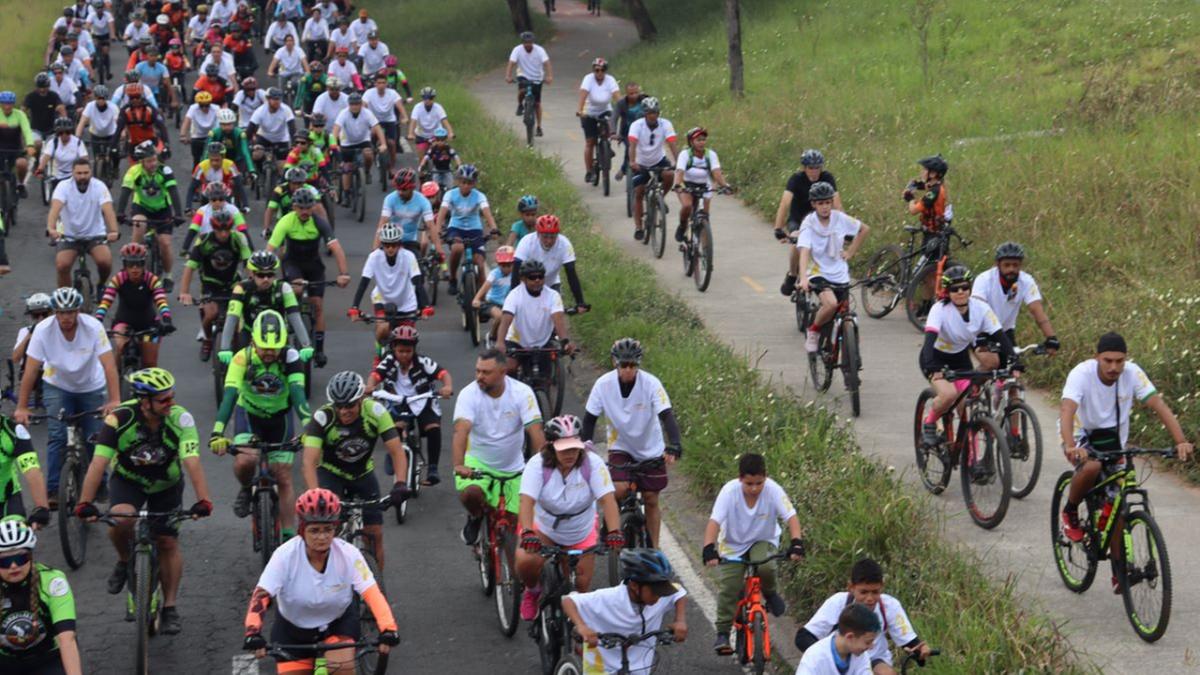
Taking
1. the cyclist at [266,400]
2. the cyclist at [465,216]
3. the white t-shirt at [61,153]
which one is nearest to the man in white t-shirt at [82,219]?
the cyclist at [465,216]

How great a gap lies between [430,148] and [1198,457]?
12.2 meters

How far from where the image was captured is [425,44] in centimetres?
4347

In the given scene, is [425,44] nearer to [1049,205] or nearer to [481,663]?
[1049,205]

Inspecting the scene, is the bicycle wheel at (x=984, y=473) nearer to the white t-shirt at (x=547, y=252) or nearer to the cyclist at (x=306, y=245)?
the white t-shirt at (x=547, y=252)

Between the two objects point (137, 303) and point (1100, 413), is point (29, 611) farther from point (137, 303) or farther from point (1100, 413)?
point (137, 303)

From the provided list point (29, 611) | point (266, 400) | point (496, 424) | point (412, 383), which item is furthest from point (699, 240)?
point (29, 611)

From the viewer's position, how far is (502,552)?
11867 millimetres

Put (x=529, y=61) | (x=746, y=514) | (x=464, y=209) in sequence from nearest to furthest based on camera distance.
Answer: (x=746, y=514), (x=464, y=209), (x=529, y=61)

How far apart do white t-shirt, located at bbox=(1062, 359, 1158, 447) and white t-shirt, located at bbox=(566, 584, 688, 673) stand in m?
3.86

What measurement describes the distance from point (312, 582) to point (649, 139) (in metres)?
14.5

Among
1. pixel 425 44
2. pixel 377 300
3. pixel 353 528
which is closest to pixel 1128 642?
pixel 353 528

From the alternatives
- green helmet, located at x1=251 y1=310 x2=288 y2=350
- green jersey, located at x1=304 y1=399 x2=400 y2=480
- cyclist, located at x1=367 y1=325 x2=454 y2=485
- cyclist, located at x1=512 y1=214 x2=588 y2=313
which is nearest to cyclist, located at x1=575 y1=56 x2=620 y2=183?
cyclist, located at x1=512 y1=214 x2=588 y2=313

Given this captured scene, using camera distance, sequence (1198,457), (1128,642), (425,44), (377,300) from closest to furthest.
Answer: (1128,642), (1198,457), (377,300), (425,44)

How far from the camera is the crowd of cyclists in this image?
30.9 ft
